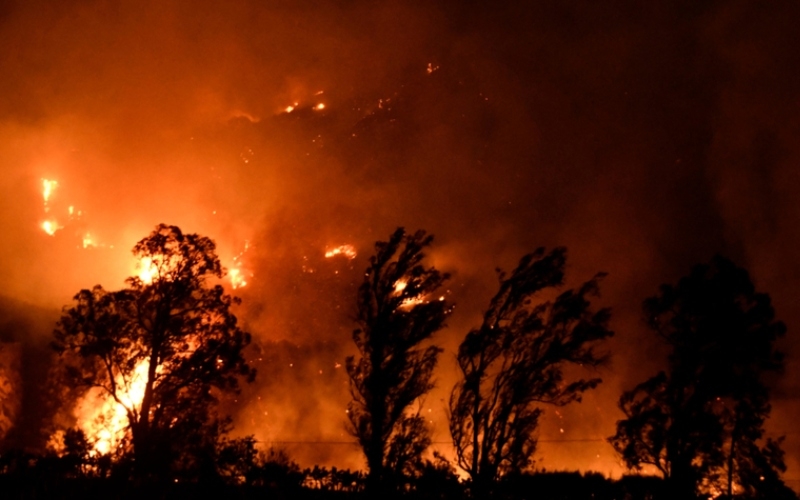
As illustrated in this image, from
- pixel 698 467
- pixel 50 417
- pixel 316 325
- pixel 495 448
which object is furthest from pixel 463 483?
pixel 316 325

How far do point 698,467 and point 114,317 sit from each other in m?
26.3

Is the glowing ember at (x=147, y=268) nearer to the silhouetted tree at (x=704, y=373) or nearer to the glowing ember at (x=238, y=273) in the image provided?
the silhouetted tree at (x=704, y=373)

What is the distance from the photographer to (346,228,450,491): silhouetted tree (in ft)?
89.6

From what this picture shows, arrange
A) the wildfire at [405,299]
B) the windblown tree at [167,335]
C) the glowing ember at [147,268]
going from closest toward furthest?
the windblown tree at [167,335] → the glowing ember at [147,268] → the wildfire at [405,299]

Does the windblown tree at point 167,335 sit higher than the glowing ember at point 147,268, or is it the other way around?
the glowing ember at point 147,268

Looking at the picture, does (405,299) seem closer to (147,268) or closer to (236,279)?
(147,268)

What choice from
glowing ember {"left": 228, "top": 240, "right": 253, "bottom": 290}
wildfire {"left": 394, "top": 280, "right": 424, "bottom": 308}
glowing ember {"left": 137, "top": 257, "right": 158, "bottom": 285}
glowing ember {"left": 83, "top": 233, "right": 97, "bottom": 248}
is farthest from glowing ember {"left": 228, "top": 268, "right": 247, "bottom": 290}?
wildfire {"left": 394, "top": 280, "right": 424, "bottom": 308}

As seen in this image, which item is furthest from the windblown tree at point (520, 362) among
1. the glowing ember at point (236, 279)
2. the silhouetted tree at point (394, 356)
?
the glowing ember at point (236, 279)

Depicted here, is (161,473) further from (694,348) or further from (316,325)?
(316,325)

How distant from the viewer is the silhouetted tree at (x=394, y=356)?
27.3 metres

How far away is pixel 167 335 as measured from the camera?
90.1 feet

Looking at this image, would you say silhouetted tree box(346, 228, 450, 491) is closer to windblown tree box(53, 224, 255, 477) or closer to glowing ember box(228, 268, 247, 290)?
windblown tree box(53, 224, 255, 477)

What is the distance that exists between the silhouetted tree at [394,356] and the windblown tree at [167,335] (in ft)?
17.5

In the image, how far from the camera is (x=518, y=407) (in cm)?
2958
